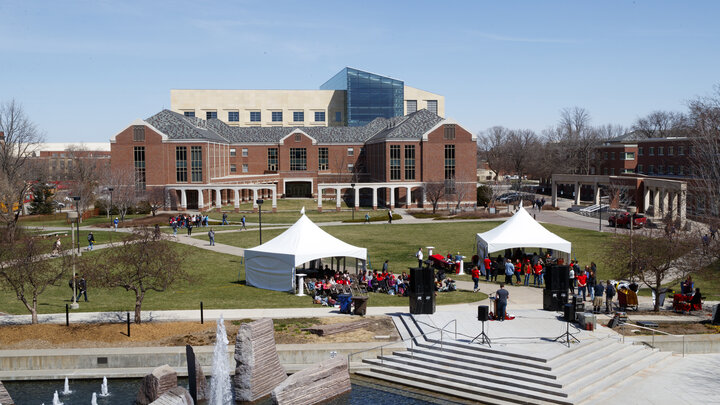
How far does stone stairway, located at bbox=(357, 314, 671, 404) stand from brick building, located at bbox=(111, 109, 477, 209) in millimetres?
51664

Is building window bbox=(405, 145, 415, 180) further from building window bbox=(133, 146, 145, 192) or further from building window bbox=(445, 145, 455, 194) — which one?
building window bbox=(133, 146, 145, 192)

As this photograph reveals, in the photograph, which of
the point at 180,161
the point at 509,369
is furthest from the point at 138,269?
the point at 180,161

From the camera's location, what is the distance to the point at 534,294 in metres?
29.0

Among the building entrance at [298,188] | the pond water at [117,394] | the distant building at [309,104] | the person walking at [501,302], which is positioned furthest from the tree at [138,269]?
the distant building at [309,104]

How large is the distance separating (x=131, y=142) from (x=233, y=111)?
4304 cm

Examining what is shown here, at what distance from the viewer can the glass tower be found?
4599 inches

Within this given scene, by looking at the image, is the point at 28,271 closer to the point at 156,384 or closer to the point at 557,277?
the point at 156,384

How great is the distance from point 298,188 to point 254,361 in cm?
7431

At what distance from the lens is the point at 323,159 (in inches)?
3684

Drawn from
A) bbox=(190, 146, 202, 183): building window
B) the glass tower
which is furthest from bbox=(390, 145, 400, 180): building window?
the glass tower

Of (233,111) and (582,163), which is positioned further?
(233,111)

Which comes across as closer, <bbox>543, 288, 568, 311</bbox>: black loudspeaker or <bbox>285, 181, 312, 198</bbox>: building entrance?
<bbox>543, 288, 568, 311</bbox>: black loudspeaker

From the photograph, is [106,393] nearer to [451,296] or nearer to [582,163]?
[451,296]

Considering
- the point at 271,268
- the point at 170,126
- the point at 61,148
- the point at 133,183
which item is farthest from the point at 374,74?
the point at 61,148
